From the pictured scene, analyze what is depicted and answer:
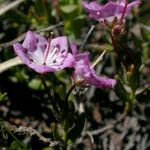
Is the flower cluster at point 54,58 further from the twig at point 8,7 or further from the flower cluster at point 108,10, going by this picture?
the twig at point 8,7

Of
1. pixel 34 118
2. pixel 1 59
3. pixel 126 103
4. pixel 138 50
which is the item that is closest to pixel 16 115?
pixel 34 118

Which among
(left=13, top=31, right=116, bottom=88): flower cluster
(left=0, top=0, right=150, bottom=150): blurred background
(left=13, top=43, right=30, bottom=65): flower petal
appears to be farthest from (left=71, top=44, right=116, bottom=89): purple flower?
(left=0, top=0, right=150, bottom=150): blurred background

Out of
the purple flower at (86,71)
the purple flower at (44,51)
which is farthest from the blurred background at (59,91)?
the purple flower at (86,71)

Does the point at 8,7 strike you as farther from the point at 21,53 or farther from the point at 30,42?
the point at 21,53

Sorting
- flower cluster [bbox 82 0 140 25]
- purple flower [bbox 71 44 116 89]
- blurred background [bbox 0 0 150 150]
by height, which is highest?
flower cluster [bbox 82 0 140 25]

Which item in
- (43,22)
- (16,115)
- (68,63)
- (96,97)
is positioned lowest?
(96,97)

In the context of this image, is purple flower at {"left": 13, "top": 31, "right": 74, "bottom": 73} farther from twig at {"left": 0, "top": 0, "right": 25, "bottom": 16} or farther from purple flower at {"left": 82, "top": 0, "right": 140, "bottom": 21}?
twig at {"left": 0, "top": 0, "right": 25, "bottom": 16}

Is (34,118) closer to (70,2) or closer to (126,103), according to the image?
(126,103)

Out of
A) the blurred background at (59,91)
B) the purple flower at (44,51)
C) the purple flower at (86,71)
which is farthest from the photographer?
the blurred background at (59,91)

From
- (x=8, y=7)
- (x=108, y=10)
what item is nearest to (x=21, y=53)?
(x=108, y=10)
